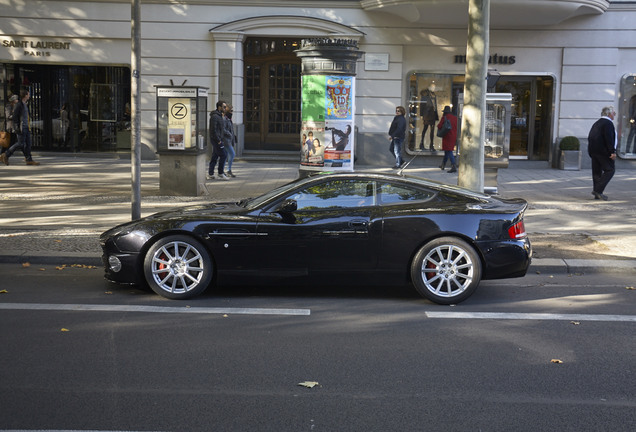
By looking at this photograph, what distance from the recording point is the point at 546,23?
21328 mm

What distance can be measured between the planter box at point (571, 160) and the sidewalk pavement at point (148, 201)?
366mm

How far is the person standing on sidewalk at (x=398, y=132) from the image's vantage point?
20.5 m

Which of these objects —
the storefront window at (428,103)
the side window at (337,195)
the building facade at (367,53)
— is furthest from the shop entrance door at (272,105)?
the side window at (337,195)

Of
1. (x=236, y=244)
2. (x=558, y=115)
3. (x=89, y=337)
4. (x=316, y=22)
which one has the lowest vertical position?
(x=89, y=337)

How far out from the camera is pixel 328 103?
44.2ft

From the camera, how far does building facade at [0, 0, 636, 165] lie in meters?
21.5

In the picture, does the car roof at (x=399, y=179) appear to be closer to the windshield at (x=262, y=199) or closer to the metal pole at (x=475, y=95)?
the windshield at (x=262, y=199)

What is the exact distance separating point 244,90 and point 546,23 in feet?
28.5

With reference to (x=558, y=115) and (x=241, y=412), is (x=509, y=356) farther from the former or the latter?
(x=558, y=115)

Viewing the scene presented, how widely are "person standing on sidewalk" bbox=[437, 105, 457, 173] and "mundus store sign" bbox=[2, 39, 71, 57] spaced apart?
34.4 feet

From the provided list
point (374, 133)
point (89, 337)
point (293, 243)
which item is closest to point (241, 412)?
point (89, 337)

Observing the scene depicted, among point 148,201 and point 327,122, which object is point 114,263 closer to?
point 148,201

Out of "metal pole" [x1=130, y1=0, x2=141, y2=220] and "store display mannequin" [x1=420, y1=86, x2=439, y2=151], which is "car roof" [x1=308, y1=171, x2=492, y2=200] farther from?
"store display mannequin" [x1=420, y1=86, x2=439, y2=151]

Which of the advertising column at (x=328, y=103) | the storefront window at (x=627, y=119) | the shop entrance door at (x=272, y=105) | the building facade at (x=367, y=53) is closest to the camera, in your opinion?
the advertising column at (x=328, y=103)
